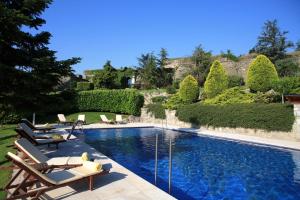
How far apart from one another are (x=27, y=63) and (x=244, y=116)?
1283 centimetres

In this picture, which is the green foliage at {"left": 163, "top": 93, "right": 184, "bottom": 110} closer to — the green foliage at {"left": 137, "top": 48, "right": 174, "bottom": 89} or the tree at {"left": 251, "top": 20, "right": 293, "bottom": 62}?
the green foliage at {"left": 137, "top": 48, "right": 174, "bottom": 89}

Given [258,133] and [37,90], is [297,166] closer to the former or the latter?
[258,133]

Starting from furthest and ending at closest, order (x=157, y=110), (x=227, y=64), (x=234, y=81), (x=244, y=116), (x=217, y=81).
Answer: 1. (x=227, y=64)
2. (x=234, y=81)
3. (x=157, y=110)
4. (x=217, y=81)
5. (x=244, y=116)

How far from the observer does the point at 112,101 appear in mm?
28625

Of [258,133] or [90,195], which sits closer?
[90,195]

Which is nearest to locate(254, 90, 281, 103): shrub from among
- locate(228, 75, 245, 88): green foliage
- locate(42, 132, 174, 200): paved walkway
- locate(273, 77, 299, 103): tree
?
locate(273, 77, 299, 103): tree

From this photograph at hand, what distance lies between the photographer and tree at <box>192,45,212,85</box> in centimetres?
3359

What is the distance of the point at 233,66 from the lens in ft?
106

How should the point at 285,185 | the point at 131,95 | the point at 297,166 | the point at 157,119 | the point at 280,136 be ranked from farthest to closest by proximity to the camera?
the point at 131,95
the point at 157,119
the point at 280,136
the point at 297,166
the point at 285,185

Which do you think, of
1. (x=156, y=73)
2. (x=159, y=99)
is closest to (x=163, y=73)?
(x=156, y=73)

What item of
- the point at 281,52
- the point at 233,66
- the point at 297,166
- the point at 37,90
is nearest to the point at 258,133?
the point at 297,166

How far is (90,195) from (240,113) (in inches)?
521

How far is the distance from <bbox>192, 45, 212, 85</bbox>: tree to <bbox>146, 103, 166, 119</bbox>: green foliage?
1006 centimetres

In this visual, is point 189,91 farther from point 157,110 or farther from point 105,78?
point 105,78
